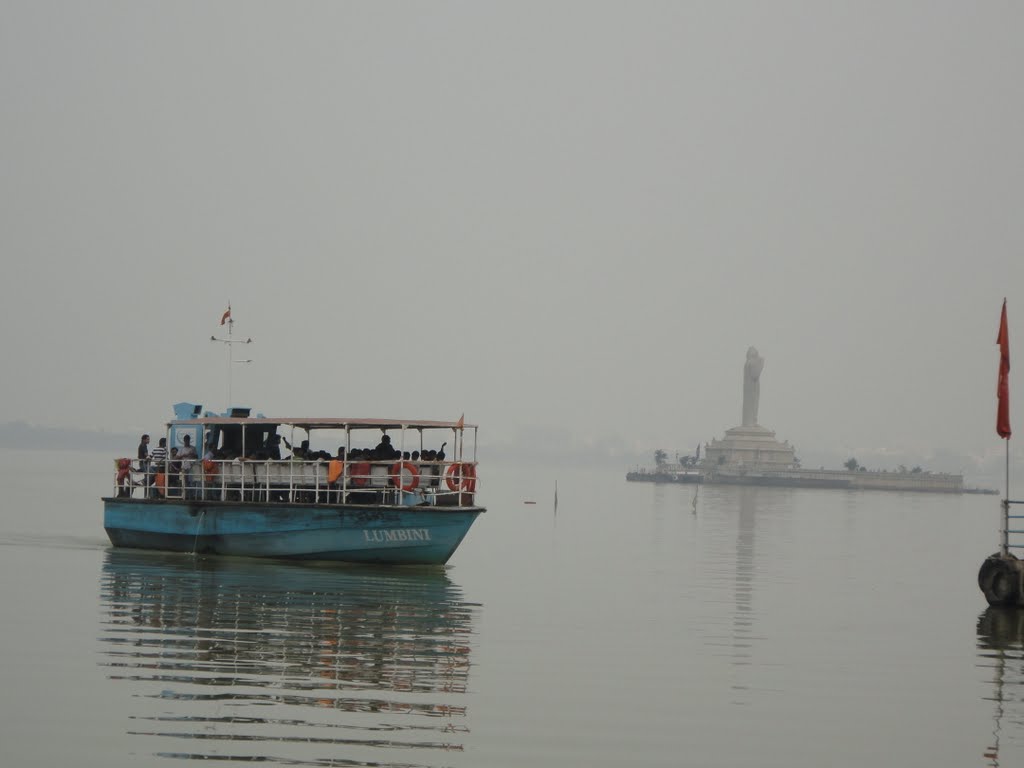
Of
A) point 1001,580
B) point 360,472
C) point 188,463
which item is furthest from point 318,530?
point 1001,580

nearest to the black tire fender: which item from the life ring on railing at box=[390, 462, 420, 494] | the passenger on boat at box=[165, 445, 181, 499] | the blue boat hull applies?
the blue boat hull

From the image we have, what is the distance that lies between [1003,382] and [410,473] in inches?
587

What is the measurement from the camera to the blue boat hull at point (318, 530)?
35.4 m

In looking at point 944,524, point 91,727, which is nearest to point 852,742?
point 91,727

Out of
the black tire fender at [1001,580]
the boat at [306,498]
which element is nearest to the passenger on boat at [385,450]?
the boat at [306,498]

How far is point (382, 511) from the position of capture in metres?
35.3

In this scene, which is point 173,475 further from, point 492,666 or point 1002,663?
point 1002,663

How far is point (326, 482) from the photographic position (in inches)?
1431

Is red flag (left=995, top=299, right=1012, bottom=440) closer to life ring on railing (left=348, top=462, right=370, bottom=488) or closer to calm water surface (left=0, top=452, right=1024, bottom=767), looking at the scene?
calm water surface (left=0, top=452, right=1024, bottom=767)

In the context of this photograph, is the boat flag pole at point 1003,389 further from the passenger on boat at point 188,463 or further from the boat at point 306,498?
the passenger on boat at point 188,463

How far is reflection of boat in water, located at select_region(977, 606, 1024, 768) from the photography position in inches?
721

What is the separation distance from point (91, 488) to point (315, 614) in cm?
9119

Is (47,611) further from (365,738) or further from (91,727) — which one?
(365,738)

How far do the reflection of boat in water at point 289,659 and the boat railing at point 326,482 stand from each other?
2121mm
